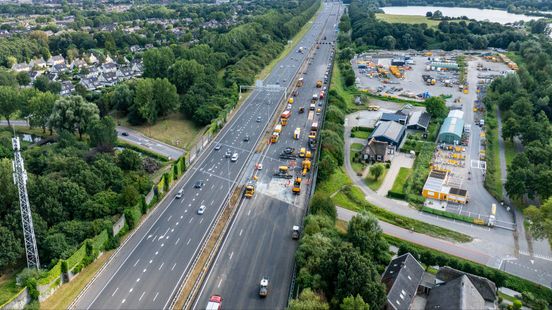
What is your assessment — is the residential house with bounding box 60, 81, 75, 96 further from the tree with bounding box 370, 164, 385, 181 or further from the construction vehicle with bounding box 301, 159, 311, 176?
the tree with bounding box 370, 164, 385, 181

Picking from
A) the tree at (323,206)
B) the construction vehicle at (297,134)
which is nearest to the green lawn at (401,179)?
the tree at (323,206)

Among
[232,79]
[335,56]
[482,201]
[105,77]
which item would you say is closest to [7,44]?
[105,77]

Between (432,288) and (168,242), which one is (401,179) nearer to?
(432,288)

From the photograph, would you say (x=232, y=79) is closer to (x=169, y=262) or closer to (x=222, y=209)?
(x=222, y=209)

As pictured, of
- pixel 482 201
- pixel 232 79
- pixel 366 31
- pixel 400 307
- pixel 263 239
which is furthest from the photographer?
pixel 366 31

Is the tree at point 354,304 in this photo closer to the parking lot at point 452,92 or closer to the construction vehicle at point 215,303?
the construction vehicle at point 215,303

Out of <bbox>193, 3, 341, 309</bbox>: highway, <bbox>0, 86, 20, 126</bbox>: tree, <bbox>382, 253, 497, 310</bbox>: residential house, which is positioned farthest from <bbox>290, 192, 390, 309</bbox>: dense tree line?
<bbox>0, 86, 20, 126</bbox>: tree
